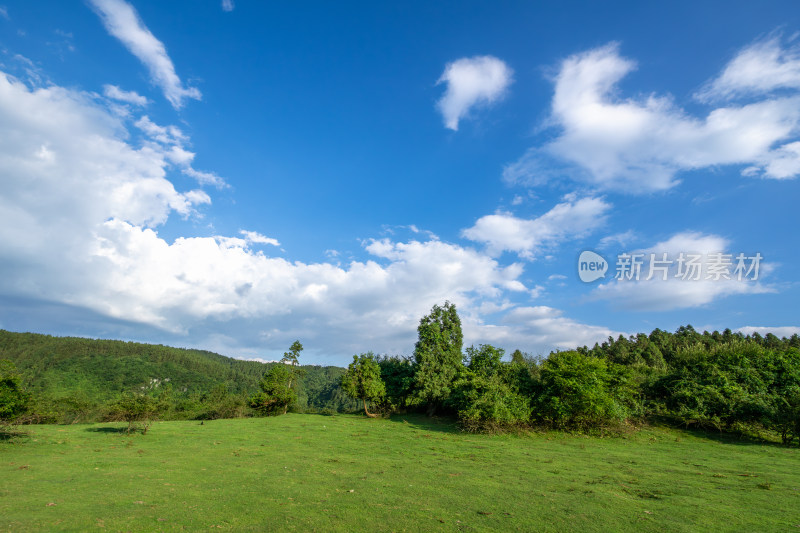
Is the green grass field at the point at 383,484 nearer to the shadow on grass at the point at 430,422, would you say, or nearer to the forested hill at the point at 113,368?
the shadow on grass at the point at 430,422

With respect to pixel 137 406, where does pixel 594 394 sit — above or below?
above

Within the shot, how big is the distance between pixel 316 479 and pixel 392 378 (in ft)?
123

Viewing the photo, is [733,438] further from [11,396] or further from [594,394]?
[11,396]

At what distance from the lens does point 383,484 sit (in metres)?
13.6

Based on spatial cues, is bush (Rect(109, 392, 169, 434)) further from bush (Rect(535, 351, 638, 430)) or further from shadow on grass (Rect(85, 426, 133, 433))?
bush (Rect(535, 351, 638, 430))

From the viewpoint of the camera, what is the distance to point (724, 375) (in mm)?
31719

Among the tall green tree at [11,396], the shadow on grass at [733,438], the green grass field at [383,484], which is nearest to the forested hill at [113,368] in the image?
the tall green tree at [11,396]

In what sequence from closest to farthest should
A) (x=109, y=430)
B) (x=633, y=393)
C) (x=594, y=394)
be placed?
(x=109, y=430)
(x=594, y=394)
(x=633, y=393)

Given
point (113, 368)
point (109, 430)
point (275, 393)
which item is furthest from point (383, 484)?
point (113, 368)

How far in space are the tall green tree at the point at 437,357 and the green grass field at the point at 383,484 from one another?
58.8ft

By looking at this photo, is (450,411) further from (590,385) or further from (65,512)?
(65,512)

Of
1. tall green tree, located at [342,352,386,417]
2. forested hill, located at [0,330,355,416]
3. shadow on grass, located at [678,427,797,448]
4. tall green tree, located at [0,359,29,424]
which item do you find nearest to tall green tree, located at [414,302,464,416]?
tall green tree, located at [342,352,386,417]

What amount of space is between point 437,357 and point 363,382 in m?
10.3

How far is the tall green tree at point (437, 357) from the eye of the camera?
43.8 meters
